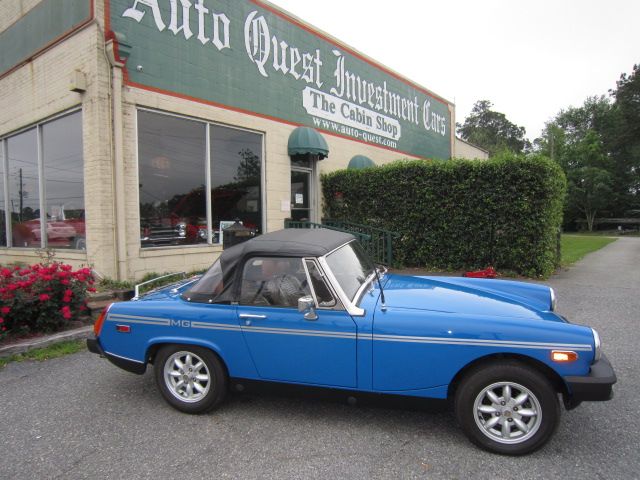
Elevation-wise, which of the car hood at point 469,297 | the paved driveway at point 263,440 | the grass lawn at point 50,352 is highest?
the car hood at point 469,297

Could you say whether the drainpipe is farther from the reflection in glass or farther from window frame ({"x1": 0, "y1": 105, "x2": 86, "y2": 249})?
the reflection in glass

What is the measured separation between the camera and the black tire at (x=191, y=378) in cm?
319

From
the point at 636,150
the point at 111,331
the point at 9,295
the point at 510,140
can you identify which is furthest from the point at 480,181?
the point at 510,140

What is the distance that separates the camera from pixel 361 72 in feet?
45.4

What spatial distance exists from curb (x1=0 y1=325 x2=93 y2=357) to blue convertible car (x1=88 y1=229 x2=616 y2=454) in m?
1.93

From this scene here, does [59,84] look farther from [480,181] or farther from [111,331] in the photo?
[480,181]

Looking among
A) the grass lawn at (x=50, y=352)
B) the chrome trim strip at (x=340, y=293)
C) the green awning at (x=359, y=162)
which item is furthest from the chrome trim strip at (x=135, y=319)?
the green awning at (x=359, y=162)

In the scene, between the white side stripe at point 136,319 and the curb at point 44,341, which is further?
the curb at point 44,341

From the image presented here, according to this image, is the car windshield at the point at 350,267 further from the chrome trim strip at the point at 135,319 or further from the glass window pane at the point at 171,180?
the glass window pane at the point at 171,180

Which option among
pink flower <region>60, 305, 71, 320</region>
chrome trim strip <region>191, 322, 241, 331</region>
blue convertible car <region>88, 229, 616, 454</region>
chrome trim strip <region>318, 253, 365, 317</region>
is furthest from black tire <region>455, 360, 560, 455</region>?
pink flower <region>60, 305, 71, 320</region>

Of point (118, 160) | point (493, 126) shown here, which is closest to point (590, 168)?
point (493, 126)

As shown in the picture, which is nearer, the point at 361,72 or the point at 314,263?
the point at 314,263

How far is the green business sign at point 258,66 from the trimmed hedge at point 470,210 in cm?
300

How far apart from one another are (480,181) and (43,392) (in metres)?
8.41
